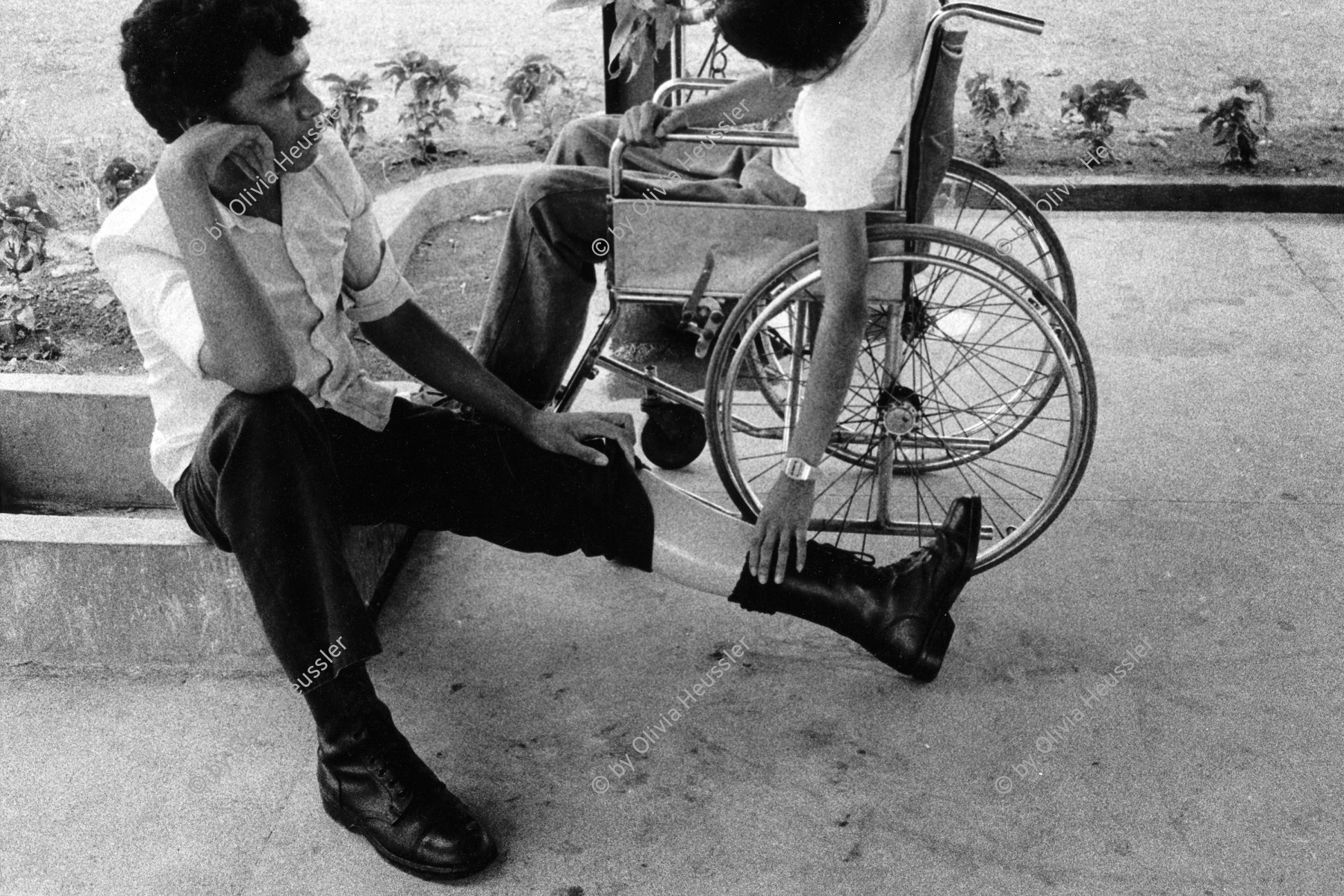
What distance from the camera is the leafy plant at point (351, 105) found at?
4.47 meters

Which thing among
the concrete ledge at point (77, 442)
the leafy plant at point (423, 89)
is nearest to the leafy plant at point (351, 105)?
the leafy plant at point (423, 89)

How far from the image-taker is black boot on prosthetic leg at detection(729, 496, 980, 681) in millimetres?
2301

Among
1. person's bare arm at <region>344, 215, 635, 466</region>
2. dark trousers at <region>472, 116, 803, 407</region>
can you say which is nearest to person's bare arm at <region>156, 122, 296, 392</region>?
person's bare arm at <region>344, 215, 635, 466</region>

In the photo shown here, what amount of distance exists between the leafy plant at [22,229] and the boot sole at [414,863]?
2.08 meters

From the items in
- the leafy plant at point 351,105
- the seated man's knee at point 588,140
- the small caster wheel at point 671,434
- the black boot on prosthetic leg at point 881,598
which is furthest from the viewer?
the leafy plant at point 351,105

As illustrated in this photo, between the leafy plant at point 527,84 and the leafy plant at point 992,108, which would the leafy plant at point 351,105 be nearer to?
the leafy plant at point 527,84

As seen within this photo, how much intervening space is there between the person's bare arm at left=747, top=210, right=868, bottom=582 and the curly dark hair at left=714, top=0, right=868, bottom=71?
262 millimetres

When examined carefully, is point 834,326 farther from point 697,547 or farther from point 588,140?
point 588,140

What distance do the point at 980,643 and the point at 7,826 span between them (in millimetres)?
1705

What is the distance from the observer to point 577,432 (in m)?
2.36

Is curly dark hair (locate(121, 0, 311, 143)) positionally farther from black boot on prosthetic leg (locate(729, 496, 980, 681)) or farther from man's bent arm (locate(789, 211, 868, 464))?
black boot on prosthetic leg (locate(729, 496, 980, 681))

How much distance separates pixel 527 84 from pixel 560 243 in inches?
91.3

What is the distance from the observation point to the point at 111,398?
9.11 feet

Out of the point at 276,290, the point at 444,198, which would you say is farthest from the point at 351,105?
the point at 276,290
